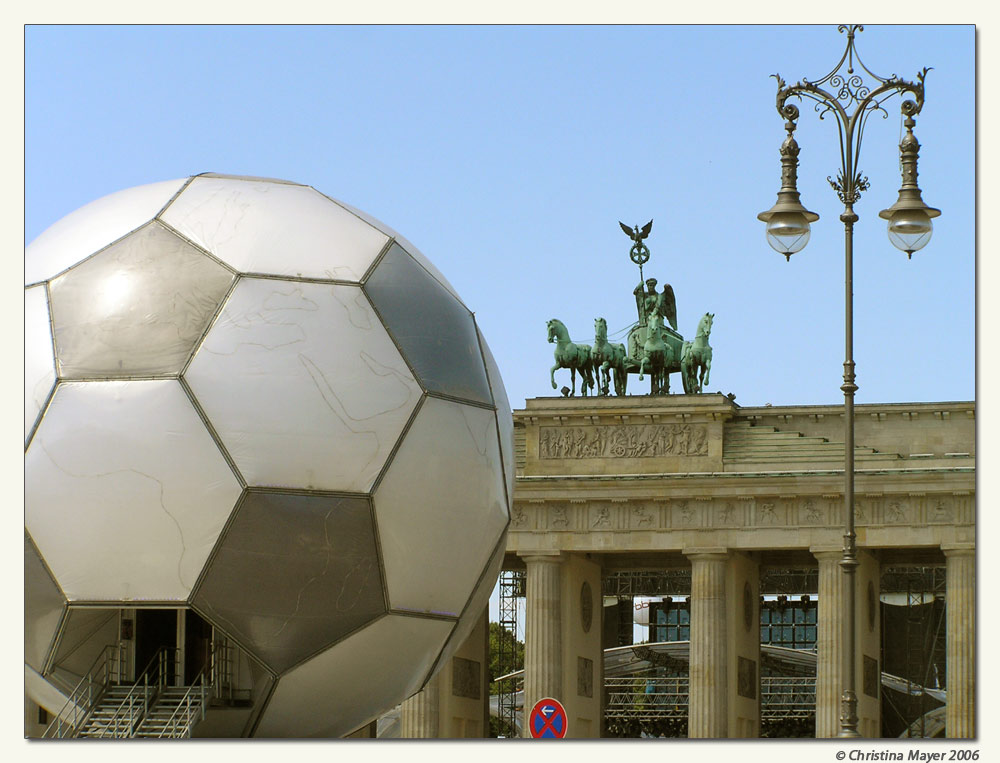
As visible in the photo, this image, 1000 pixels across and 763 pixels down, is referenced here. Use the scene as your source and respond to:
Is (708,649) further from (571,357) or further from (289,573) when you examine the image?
(289,573)

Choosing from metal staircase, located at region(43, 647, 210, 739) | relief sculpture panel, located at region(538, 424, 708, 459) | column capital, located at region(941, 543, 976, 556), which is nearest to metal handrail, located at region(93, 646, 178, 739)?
metal staircase, located at region(43, 647, 210, 739)

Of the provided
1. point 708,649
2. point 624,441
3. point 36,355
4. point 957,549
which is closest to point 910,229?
point 36,355

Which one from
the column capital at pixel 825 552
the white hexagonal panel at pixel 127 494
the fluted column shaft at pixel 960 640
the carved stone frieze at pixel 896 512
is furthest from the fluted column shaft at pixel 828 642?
the white hexagonal panel at pixel 127 494

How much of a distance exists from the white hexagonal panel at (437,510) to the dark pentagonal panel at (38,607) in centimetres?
Answer: 164

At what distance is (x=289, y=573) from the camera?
9453mm

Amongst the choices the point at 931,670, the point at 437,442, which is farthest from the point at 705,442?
the point at 437,442

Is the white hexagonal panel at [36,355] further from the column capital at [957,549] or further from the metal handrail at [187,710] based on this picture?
the column capital at [957,549]

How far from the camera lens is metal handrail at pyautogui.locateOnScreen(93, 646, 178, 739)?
9477 millimetres

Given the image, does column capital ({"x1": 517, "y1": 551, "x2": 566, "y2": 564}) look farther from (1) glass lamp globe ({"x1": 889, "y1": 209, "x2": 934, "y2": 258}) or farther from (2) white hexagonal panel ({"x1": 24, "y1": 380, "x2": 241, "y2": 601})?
(2) white hexagonal panel ({"x1": 24, "y1": 380, "x2": 241, "y2": 601})

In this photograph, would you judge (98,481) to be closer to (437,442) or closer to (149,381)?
(149,381)

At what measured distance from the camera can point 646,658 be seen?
6531 centimetres

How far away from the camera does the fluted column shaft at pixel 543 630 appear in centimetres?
4747

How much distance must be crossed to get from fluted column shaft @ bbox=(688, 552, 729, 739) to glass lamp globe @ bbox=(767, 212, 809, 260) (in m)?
31.1

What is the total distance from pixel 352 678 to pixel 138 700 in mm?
1080
